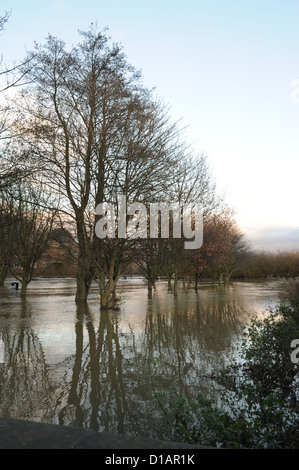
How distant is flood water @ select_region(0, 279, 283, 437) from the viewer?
530 centimetres

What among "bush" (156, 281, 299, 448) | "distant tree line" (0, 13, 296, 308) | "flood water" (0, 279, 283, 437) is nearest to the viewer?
"bush" (156, 281, 299, 448)

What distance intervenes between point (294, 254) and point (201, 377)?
6525 centimetres

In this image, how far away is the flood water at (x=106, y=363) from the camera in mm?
5297

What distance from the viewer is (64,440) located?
2596 mm

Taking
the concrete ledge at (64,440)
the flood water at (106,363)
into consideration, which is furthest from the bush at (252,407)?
the concrete ledge at (64,440)

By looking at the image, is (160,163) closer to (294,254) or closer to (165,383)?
(165,383)

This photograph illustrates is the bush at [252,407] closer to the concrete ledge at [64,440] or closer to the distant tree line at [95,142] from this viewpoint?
the concrete ledge at [64,440]

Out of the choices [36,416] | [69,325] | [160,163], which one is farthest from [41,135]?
[36,416]

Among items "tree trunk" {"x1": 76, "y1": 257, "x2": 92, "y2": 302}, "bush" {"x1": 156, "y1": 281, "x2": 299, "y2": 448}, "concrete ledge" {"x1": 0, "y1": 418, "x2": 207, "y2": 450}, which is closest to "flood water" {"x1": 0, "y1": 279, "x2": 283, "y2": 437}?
"bush" {"x1": 156, "y1": 281, "x2": 299, "y2": 448}

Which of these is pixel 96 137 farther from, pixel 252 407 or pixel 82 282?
pixel 252 407

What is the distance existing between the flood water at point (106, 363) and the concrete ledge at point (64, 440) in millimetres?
2081

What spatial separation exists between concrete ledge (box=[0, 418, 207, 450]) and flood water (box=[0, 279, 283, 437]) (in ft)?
6.83

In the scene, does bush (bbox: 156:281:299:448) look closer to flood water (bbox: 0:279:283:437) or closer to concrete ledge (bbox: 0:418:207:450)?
flood water (bbox: 0:279:283:437)
